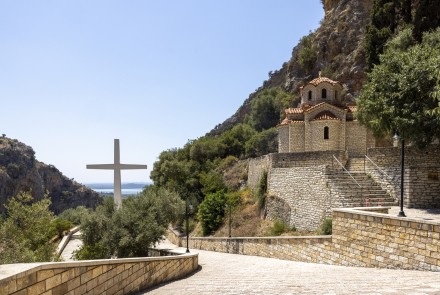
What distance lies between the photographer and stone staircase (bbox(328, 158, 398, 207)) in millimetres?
16703

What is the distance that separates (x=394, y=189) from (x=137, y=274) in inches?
566

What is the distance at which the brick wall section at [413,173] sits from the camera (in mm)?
15484

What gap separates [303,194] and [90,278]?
18.0 meters

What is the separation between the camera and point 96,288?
5344mm

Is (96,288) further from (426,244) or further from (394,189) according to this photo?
(394,189)

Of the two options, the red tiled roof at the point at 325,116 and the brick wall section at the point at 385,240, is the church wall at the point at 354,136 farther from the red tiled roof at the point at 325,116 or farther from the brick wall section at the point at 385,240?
the brick wall section at the point at 385,240

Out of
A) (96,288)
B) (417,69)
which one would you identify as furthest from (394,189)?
(96,288)

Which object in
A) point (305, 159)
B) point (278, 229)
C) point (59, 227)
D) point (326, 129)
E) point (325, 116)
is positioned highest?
point (325, 116)

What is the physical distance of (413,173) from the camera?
51.9 ft

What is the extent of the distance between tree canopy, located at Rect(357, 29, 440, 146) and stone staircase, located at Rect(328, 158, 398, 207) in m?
2.99

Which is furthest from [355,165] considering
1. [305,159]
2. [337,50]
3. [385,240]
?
[337,50]

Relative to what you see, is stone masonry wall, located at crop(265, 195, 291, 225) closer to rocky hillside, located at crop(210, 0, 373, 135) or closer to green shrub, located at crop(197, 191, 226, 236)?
green shrub, located at crop(197, 191, 226, 236)

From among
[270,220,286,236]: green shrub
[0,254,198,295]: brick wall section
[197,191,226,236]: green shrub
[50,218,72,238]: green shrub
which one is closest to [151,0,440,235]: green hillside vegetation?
[197,191,226,236]: green shrub

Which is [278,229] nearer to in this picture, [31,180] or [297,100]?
[297,100]
